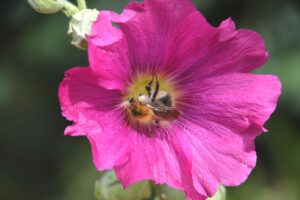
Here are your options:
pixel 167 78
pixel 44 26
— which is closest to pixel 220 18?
pixel 44 26

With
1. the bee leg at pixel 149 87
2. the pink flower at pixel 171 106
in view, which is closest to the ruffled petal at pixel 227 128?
the pink flower at pixel 171 106

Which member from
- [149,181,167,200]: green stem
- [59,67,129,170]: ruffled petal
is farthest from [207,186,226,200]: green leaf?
[59,67,129,170]: ruffled petal

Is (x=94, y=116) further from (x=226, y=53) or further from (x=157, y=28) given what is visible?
(x=226, y=53)

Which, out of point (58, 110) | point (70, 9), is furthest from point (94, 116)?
point (58, 110)

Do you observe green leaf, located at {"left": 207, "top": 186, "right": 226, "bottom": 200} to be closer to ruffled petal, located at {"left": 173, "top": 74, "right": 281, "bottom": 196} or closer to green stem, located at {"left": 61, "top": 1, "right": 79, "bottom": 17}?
ruffled petal, located at {"left": 173, "top": 74, "right": 281, "bottom": 196}

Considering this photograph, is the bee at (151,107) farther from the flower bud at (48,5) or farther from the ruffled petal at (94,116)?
the flower bud at (48,5)

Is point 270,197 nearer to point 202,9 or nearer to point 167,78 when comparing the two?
point 202,9
